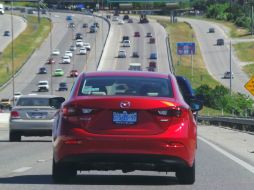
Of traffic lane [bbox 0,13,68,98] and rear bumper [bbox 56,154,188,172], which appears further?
traffic lane [bbox 0,13,68,98]

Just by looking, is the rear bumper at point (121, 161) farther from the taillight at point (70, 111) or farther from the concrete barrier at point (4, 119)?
the concrete barrier at point (4, 119)

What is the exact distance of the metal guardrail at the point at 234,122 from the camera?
44188 millimetres

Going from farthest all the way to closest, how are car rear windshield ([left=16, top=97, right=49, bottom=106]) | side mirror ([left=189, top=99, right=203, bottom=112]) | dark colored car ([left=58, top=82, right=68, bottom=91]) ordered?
1. dark colored car ([left=58, top=82, right=68, bottom=91])
2. car rear windshield ([left=16, top=97, right=49, bottom=106])
3. side mirror ([left=189, top=99, right=203, bottom=112])

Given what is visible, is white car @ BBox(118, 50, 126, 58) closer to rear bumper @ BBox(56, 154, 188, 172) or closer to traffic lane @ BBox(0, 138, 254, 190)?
traffic lane @ BBox(0, 138, 254, 190)

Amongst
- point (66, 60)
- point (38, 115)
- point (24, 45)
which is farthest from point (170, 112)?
point (24, 45)

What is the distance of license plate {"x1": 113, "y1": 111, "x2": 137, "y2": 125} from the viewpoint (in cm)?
1430

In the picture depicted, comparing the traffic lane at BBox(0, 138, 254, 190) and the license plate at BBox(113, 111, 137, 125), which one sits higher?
the license plate at BBox(113, 111, 137, 125)

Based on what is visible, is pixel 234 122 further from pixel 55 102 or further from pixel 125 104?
pixel 125 104

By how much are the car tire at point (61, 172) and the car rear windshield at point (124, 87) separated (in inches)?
42.5

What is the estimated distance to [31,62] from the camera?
124 meters

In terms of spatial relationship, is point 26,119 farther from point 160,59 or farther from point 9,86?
point 160,59

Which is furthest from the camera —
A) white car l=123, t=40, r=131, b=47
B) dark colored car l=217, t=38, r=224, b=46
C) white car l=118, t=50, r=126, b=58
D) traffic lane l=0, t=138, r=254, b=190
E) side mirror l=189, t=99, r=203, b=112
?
dark colored car l=217, t=38, r=224, b=46

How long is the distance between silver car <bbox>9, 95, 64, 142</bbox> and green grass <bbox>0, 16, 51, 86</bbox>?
7754cm

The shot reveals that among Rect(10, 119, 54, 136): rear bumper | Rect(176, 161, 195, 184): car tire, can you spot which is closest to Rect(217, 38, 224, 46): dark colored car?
Rect(10, 119, 54, 136): rear bumper
